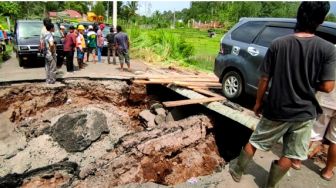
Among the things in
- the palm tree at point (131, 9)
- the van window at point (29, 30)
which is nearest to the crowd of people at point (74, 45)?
the van window at point (29, 30)

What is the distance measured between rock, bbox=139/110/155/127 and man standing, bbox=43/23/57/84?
295 centimetres

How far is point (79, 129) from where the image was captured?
7.09 meters

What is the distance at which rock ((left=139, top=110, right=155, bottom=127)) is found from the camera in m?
7.63

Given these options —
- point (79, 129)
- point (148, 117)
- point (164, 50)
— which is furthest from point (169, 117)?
point (164, 50)

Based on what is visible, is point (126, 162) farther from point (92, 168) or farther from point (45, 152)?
point (45, 152)

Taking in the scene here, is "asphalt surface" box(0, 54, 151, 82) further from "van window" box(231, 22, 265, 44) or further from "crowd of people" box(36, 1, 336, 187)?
A: "crowd of people" box(36, 1, 336, 187)

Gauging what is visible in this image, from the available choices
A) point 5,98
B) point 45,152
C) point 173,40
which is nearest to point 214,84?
point 45,152

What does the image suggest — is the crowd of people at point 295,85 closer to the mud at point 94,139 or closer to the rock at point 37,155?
the mud at point 94,139

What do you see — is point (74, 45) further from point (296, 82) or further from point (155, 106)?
point (296, 82)

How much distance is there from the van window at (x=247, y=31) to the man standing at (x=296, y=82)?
2914mm

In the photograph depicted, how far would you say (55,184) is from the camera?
510 centimetres

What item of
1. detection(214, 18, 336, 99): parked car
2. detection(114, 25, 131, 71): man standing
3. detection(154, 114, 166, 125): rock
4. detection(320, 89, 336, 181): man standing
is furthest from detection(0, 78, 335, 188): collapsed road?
detection(114, 25, 131, 71): man standing

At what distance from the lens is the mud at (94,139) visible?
16.0 ft

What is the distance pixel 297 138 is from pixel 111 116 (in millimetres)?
5654
